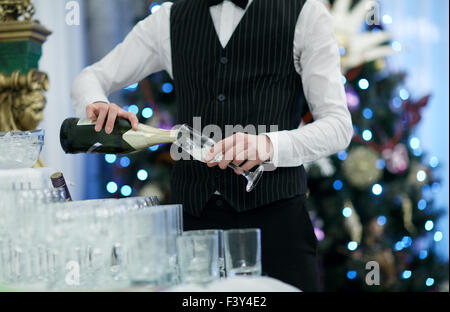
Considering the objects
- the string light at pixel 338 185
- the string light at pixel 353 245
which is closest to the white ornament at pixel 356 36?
the string light at pixel 338 185

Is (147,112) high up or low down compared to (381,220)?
up

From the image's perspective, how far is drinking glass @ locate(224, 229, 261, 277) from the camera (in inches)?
40.1

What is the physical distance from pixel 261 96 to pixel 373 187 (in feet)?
5.84

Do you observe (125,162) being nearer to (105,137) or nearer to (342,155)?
(342,155)

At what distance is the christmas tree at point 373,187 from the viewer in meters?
3.22

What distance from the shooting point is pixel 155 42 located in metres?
1.88

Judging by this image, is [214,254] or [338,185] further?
[338,185]

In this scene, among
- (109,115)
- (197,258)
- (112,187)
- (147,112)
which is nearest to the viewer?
(197,258)

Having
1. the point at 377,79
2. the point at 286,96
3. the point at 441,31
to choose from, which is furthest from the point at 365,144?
the point at 286,96

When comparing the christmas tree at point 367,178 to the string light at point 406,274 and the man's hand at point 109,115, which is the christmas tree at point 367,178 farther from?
the man's hand at point 109,115

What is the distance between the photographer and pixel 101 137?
4.70 ft

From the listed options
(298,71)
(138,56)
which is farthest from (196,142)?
(138,56)
